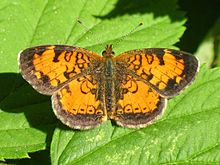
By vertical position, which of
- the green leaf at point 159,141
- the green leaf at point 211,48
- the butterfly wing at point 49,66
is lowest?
the green leaf at point 211,48

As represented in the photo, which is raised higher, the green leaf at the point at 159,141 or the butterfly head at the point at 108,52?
the butterfly head at the point at 108,52

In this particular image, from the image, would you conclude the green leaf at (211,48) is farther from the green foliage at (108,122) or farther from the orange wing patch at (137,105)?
the orange wing patch at (137,105)

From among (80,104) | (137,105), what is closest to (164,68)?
(137,105)

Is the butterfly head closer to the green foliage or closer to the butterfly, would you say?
the butterfly

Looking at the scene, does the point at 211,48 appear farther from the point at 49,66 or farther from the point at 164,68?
the point at 49,66

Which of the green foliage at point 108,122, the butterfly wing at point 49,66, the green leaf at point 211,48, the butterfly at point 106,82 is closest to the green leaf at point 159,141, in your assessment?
the green foliage at point 108,122
